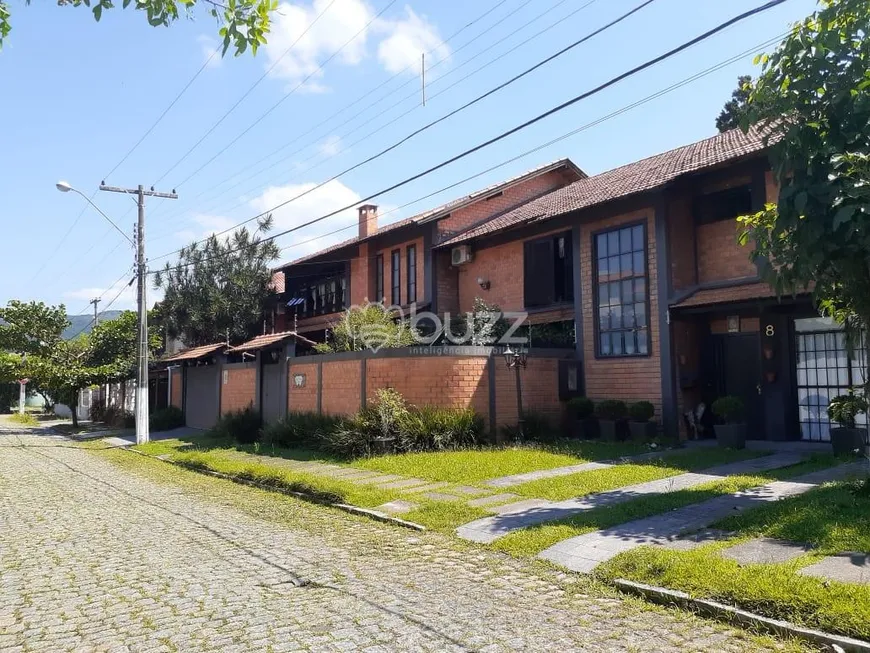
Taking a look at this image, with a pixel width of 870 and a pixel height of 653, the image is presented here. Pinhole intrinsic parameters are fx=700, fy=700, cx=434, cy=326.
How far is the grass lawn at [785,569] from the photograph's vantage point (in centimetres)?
462

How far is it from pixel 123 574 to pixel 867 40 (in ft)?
28.7

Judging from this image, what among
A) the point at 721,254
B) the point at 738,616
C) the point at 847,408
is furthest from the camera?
A: the point at 721,254

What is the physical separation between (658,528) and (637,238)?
9.28m

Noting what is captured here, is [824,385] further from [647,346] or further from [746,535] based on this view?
[746,535]

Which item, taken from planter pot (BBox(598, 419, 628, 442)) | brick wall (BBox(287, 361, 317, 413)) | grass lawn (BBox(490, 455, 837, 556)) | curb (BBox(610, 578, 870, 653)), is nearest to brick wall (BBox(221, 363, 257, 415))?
brick wall (BBox(287, 361, 317, 413))

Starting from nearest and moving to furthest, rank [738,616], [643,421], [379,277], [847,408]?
[738,616] < [847,408] < [643,421] < [379,277]

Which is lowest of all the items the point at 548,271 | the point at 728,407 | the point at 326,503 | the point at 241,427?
the point at 326,503

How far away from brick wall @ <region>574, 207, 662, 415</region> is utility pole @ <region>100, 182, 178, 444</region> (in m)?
13.1

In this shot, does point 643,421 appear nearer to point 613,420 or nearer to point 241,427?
point 613,420

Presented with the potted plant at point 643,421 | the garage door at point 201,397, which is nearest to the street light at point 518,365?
the potted plant at point 643,421

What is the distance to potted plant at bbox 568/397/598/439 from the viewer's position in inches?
598

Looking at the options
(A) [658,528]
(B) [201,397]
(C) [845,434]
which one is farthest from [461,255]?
(A) [658,528]

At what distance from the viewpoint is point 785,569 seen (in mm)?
5410

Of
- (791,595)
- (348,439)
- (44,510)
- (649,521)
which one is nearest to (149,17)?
(791,595)
